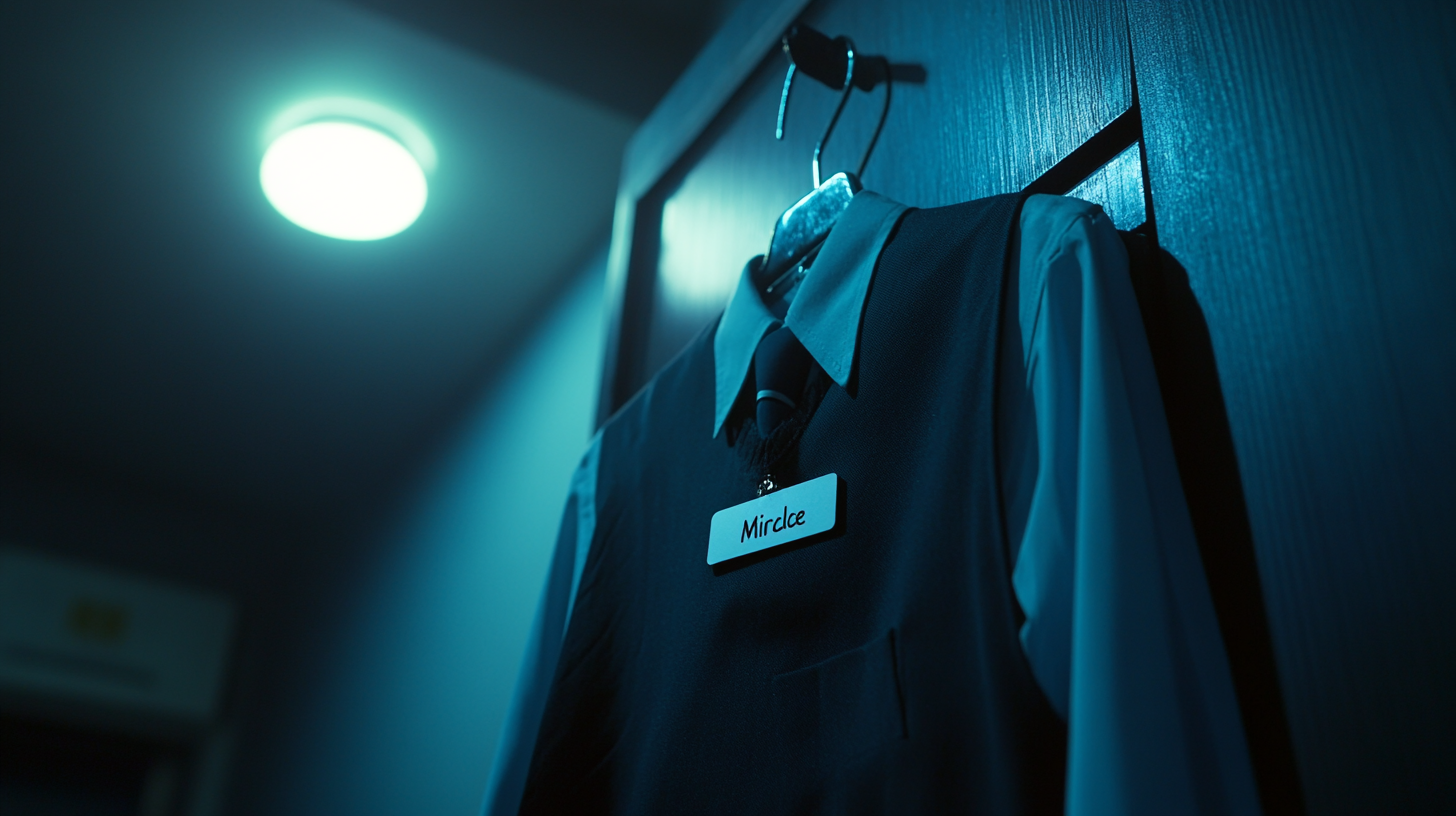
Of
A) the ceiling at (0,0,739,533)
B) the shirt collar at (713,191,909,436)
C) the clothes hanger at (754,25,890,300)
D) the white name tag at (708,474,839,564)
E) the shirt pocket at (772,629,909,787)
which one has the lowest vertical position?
the shirt pocket at (772,629,909,787)

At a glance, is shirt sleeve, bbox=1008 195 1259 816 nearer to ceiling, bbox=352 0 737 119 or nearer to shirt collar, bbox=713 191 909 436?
shirt collar, bbox=713 191 909 436

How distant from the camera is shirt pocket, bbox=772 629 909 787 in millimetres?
579

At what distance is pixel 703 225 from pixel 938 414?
28.0 inches

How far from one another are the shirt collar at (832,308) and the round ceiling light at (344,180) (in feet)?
3.75

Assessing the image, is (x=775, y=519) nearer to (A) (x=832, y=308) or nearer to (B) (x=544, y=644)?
(A) (x=832, y=308)

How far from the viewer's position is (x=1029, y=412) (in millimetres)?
588

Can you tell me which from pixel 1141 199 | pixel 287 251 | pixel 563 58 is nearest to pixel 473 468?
pixel 287 251

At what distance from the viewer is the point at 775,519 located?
2.37ft

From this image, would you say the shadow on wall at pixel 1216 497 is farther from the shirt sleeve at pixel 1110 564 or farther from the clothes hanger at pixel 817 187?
the clothes hanger at pixel 817 187

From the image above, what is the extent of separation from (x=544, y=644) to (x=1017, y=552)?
0.60m

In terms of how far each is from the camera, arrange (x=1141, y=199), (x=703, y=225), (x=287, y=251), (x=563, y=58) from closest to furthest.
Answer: (x=1141, y=199), (x=703, y=225), (x=563, y=58), (x=287, y=251)

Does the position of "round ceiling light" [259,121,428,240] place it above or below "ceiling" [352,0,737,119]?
below

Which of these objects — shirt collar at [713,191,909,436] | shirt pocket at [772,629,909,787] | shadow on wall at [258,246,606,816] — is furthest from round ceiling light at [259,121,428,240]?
shirt pocket at [772,629,909,787]

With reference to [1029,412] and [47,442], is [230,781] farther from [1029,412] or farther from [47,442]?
[1029,412]
